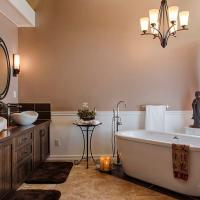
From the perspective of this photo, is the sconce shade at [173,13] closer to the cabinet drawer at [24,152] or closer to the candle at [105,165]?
the candle at [105,165]

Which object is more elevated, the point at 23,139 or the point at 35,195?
the point at 23,139

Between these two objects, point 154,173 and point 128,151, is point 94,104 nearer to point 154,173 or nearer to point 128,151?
point 128,151

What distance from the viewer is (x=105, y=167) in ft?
13.4

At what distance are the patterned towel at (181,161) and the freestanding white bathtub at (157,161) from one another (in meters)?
0.04

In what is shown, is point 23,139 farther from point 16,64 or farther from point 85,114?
point 16,64

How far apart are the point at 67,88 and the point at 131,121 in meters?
1.34

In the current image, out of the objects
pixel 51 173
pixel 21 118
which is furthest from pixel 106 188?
pixel 21 118

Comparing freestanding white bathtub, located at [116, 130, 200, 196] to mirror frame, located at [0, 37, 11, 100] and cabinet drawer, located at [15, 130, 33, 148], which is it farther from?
mirror frame, located at [0, 37, 11, 100]

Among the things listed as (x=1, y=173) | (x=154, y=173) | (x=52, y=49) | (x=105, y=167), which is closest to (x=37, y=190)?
(x=1, y=173)

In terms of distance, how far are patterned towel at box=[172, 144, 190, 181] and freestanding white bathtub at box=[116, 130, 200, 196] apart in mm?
44

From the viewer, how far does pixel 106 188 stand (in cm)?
337

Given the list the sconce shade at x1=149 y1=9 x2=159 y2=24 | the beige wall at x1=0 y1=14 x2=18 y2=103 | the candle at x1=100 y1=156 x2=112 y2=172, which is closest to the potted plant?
the candle at x1=100 y1=156 x2=112 y2=172

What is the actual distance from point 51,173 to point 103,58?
2.22 m

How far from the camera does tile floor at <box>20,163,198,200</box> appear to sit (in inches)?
121
